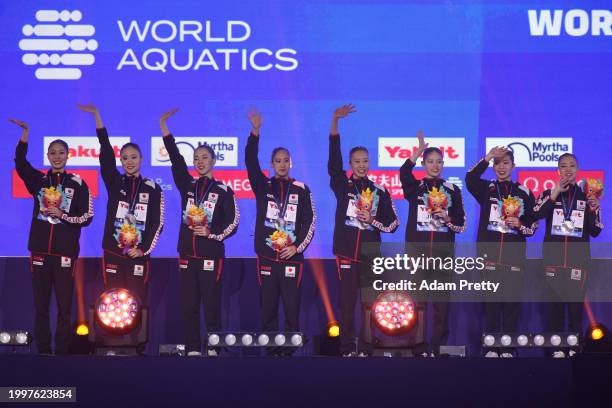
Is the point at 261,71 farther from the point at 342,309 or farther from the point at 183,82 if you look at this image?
the point at 342,309

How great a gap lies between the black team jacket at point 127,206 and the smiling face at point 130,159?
0.06 m

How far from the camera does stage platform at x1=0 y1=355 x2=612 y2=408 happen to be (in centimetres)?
465

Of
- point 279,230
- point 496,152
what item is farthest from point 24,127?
point 496,152

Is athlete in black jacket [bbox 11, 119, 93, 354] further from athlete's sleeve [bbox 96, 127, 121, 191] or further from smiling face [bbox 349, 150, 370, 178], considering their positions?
smiling face [bbox 349, 150, 370, 178]

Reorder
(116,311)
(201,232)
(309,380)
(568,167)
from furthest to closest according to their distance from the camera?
(568,167) → (201,232) → (116,311) → (309,380)

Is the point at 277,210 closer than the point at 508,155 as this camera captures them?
Yes

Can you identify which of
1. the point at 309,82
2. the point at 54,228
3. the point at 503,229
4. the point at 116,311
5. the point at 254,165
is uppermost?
the point at 309,82

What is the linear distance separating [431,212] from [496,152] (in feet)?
2.14

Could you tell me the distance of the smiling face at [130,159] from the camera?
23.8ft

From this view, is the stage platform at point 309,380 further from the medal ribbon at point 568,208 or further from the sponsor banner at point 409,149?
the sponsor banner at point 409,149

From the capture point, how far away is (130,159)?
7266 mm

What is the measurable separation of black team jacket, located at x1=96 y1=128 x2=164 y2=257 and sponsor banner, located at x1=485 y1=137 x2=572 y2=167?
2589mm

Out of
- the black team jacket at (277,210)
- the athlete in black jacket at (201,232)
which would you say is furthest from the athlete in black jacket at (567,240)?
the athlete in black jacket at (201,232)

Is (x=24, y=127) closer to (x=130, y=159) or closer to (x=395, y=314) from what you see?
(x=130, y=159)
